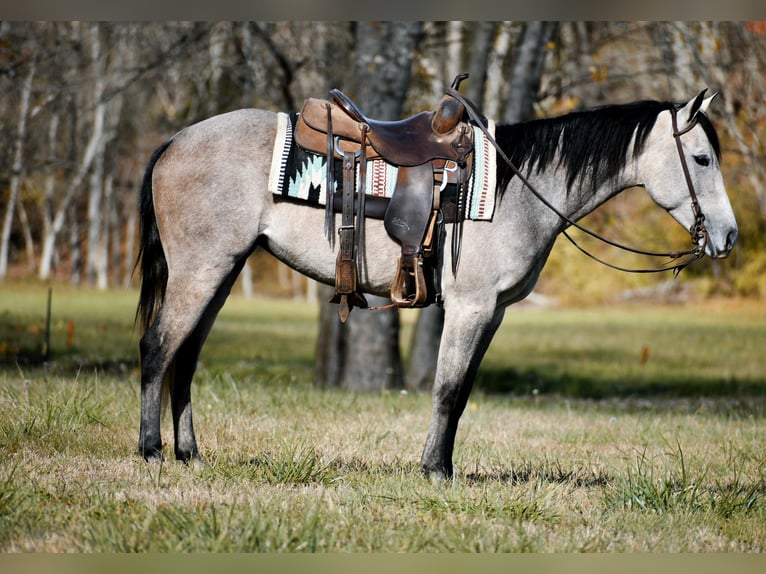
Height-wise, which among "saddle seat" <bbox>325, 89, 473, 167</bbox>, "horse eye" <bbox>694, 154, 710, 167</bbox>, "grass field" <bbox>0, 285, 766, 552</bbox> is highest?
"saddle seat" <bbox>325, 89, 473, 167</bbox>

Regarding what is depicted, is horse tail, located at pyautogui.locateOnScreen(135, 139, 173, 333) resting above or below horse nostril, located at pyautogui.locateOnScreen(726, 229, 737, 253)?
below

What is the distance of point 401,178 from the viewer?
5.24m

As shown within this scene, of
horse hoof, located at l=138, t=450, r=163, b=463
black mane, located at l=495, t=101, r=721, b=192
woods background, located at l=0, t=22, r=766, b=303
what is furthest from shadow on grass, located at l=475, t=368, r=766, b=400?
horse hoof, located at l=138, t=450, r=163, b=463

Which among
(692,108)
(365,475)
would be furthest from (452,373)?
(692,108)

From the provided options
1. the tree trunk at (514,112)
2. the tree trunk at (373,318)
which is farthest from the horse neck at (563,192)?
the tree trunk at (514,112)

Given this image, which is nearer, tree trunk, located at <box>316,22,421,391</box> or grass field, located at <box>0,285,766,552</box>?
grass field, located at <box>0,285,766,552</box>

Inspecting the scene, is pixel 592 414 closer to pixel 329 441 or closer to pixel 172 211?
pixel 329 441

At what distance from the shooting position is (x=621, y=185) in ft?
17.8

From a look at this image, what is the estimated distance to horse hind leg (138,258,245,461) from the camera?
213 inches

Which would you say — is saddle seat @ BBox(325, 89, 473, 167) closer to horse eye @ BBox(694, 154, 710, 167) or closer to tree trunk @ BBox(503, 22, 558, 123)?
horse eye @ BBox(694, 154, 710, 167)

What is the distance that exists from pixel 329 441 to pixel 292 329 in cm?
1556

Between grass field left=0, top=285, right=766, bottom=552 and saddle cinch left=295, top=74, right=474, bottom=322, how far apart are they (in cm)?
115

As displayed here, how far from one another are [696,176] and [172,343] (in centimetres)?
329

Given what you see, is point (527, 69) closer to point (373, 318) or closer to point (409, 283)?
point (373, 318)
